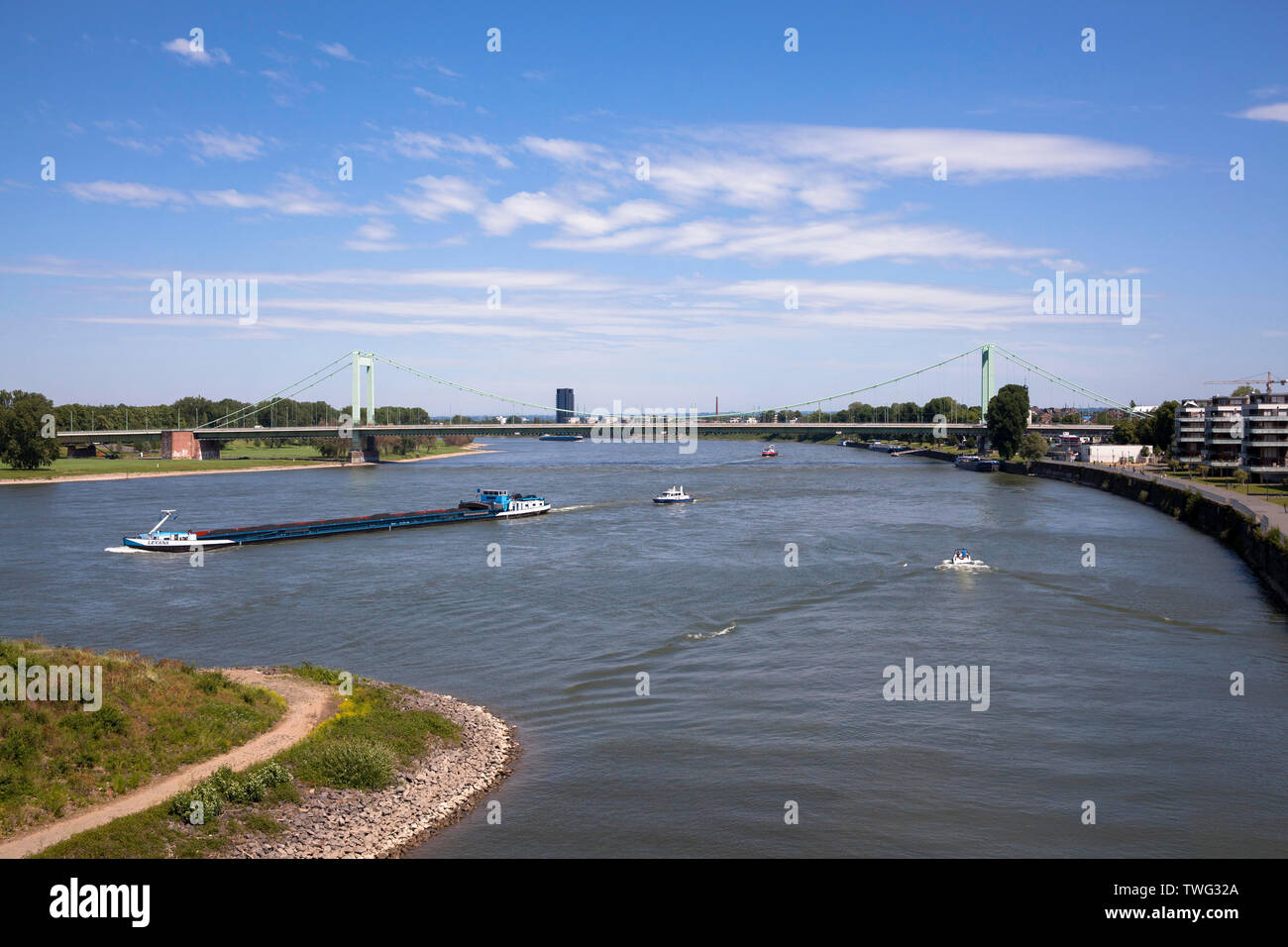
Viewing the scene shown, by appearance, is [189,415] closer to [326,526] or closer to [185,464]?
[185,464]

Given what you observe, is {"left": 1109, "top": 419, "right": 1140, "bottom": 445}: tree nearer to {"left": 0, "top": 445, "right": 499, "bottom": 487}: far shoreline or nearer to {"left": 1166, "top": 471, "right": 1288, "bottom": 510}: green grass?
{"left": 1166, "top": 471, "right": 1288, "bottom": 510}: green grass

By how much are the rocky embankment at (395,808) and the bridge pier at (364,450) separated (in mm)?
91883

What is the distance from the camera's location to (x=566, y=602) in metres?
30.5

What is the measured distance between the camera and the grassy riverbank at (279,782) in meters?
11.2

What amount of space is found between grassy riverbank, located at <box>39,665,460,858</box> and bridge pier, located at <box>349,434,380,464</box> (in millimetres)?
90900

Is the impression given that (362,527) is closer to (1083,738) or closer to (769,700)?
(769,700)

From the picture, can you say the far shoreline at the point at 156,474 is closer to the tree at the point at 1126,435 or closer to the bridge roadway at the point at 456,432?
the bridge roadway at the point at 456,432

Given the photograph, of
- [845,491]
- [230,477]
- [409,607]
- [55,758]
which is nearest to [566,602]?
[409,607]

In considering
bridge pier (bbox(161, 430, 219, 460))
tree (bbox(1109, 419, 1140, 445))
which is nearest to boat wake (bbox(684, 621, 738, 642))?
tree (bbox(1109, 419, 1140, 445))

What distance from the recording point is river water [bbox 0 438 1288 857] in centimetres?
1444

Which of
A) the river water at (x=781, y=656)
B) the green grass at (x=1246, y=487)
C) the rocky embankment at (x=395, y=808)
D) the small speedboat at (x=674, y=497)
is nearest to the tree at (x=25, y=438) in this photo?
the river water at (x=781, y=656)

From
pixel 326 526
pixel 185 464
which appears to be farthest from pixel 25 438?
pixel 326 526

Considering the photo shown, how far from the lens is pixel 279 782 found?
13.4m
